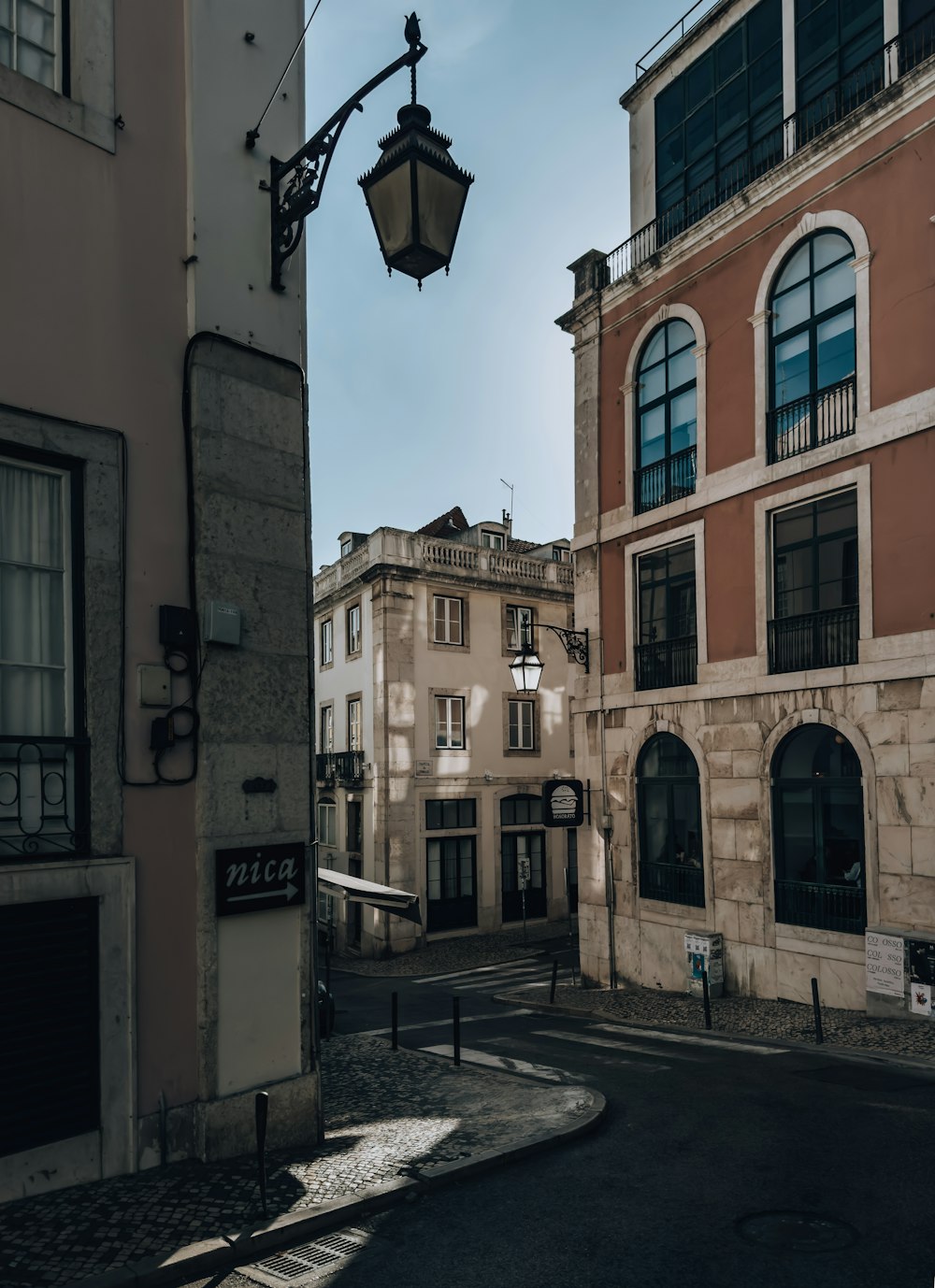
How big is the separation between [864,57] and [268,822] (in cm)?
1650

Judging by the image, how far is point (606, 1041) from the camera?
14805mm

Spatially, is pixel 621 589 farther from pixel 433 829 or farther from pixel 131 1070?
pixel 131 1070

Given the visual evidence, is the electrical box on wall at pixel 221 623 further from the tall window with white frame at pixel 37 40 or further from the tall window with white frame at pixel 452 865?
the tall window with white frame at pixel 452 865

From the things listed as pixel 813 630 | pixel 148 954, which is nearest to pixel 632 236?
pixel 813 630

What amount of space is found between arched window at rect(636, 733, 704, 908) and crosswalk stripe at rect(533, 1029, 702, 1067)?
4.16 m

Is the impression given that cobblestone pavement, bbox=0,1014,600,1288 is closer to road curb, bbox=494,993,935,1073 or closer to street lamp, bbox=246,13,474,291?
road curb, bbox=494,993,935,1073

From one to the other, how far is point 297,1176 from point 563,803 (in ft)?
43.5

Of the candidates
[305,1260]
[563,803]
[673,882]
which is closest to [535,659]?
[563,803]

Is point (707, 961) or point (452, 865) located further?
point (452, 865)

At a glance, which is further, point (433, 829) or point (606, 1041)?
point (433, 829)

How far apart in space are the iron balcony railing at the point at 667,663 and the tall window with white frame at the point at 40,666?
13.4 metres

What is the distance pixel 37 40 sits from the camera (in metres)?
8.04

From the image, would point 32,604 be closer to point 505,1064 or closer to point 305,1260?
point 305,1260

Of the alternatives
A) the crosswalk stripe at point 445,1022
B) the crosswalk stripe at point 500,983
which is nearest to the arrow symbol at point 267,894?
the crosswalk stripe at point 445,1022
